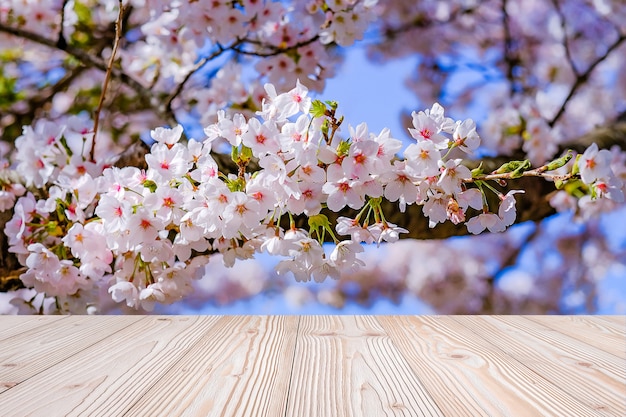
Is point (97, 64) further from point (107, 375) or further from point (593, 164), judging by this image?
point (593, 164)

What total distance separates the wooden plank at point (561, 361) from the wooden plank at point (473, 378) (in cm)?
2

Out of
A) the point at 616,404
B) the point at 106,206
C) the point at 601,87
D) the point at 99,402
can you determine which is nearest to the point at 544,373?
the point at 616,404

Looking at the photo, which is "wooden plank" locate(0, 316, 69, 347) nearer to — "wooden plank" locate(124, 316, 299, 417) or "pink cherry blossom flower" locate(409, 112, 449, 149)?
"wooden plank" locate(124, 316, 299, 417)

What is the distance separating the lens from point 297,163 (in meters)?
0.85

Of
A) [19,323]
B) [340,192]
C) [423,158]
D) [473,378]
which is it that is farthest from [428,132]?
[19,323]

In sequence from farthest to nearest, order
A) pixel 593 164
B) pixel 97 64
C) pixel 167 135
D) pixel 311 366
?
pixel 97 64, pixel 167 135, pixel 311 366, pixel 593 164

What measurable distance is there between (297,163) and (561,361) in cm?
53

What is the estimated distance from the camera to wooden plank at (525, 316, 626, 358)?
1.14m

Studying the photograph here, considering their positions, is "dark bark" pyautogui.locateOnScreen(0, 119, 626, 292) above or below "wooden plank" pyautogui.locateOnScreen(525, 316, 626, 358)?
above

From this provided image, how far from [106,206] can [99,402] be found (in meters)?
0.36

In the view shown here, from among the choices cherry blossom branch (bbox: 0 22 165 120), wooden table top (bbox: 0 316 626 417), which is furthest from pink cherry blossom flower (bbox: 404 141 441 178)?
cherry blossom branch (bbox: 0 22 165 120)

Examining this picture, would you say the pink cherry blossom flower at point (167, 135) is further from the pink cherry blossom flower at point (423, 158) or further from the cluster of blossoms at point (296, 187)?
the pink cherry blossom flower at point (423, 158)

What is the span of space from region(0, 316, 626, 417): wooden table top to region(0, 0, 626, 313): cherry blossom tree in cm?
12

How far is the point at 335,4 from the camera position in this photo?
64.2 inches
